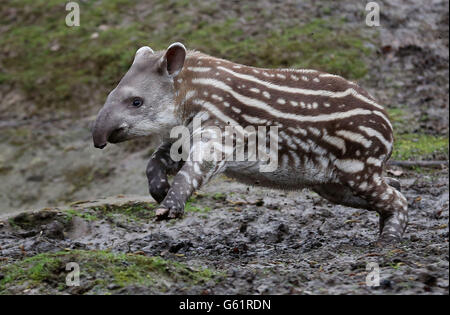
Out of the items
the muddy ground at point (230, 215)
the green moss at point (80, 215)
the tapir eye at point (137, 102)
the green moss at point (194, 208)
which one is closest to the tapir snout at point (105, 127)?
the tapir eye at point (137, 102)

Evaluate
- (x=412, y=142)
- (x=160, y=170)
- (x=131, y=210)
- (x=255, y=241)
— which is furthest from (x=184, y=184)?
(x=412, y=142)

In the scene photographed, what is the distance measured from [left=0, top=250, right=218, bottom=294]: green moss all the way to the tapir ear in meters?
1.85

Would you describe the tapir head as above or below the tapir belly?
above

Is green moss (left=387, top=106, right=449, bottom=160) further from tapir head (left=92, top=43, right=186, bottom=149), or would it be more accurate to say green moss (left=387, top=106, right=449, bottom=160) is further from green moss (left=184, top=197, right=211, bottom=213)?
tapir head (left=92, top=43, right=186, bottom=149)

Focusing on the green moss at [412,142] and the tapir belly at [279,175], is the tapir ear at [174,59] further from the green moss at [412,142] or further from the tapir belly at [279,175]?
the green moss at [412,142]

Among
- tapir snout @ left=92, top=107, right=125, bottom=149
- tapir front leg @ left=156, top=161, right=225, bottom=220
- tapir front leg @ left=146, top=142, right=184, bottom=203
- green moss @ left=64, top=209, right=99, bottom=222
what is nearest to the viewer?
tapir front leg @ left=156, top=161, right=225, bottom=220

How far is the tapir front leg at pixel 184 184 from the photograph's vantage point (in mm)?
5148

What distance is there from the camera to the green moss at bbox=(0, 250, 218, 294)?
14.8 ft

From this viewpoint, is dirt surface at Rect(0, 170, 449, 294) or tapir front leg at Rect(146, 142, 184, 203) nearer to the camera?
dirt surface at Rect(0, 170, 449, 294)

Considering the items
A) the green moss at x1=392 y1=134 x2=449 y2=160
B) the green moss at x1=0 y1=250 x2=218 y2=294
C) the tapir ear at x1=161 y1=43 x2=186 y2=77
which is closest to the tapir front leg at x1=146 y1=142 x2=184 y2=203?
the tapir ear at x1=161 y1=43 x2=186 y2=77

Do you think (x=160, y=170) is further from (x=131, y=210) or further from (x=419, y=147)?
(x=419, y=147)

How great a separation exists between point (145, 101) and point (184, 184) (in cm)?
95

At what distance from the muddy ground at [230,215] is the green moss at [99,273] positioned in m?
0.01

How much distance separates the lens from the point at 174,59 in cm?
593
